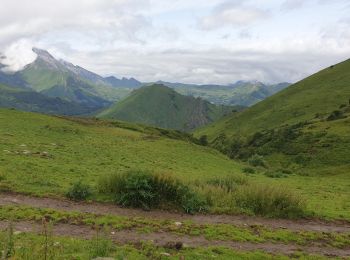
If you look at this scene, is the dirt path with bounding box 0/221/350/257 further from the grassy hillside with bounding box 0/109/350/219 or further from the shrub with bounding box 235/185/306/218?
the grassy hillside with bounding box 0/109/350/219

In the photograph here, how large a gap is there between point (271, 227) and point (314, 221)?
12.2 feet

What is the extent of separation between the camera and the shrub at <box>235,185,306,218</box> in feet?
74.1

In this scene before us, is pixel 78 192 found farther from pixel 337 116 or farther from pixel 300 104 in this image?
pixel 300 104

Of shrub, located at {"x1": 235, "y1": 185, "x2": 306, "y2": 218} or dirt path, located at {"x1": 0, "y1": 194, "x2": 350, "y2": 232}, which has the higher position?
shrub, located at {"x1": 235, "y1": 185, "x2": 306, "y2": 218}

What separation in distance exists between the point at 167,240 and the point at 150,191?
6132 mm

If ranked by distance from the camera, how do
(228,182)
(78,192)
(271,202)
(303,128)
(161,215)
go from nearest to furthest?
(161,215) < (78,192) < (271,202) < (228,182) < (303,128)

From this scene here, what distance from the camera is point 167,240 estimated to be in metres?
15.9

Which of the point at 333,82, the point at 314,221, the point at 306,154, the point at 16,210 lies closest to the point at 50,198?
the point at 16,210

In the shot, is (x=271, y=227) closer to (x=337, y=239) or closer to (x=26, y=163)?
(x=337, y=239)

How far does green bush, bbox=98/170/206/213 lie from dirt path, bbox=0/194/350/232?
639 mm

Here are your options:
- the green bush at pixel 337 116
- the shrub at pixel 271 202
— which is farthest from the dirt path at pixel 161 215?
the green bush at pixel 337 116

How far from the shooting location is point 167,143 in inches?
2370

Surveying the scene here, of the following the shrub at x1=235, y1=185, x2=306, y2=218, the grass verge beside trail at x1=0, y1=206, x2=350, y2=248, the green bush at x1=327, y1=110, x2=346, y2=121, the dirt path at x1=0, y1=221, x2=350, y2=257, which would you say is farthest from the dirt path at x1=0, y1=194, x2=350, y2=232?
the green bush at x1=327, y1=110, x2=346, y2=121

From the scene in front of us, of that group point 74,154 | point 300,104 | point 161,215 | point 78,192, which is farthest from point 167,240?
point 300,104
